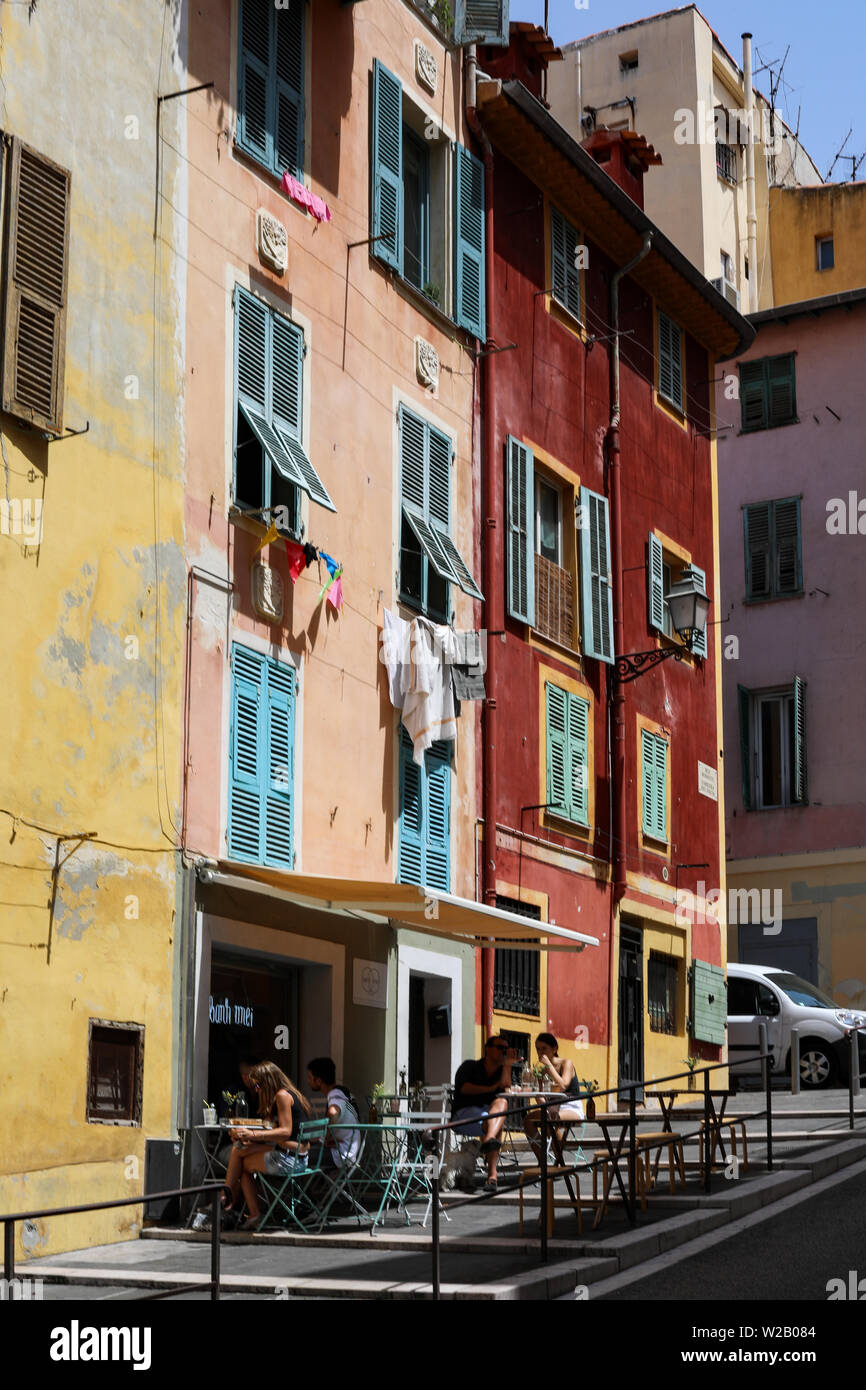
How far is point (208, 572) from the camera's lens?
16.3 meters

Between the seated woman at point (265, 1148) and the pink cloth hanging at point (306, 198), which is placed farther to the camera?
the pink cloth hanging at point (306, 198)

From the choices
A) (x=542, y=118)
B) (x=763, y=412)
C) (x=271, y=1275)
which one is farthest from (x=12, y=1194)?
(x=763, y=412)

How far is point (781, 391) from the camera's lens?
34469mm

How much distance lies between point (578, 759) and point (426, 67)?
7.76 metres

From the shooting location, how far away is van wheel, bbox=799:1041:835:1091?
85.5 ft

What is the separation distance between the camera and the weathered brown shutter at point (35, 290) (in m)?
14.2

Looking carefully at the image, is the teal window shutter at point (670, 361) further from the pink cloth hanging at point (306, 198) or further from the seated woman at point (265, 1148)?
the seated woman at point (265, 1148)

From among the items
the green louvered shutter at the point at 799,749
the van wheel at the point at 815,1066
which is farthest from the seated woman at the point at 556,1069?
the green louvered shutter at the point at 799,749

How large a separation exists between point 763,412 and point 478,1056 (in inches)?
693

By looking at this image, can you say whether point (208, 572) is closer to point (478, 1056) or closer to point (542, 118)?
point (478, 1056)

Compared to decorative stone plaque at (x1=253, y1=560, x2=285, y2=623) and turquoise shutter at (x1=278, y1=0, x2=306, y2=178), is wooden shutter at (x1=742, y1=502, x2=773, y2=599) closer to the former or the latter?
turquoise shutter at (x1=278, y1=0, x2=306, y2=178)

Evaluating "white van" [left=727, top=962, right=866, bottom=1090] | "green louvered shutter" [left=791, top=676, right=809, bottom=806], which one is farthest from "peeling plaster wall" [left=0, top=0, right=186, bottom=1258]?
"green louvered shutter" [left=791, top=676, right=809, bottom=806]

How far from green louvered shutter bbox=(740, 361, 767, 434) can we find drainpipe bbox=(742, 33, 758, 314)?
5.46 meters

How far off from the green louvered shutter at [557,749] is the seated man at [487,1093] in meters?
6.11
